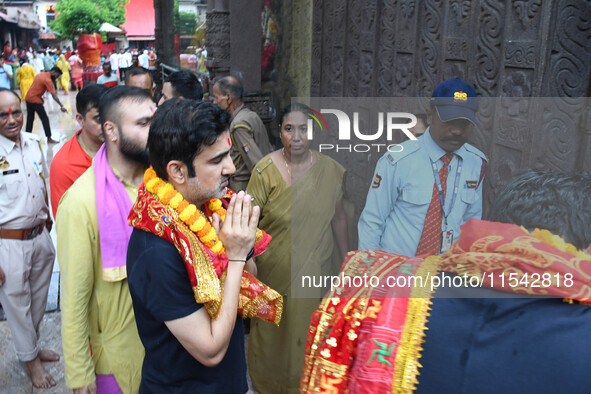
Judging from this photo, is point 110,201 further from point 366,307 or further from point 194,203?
point 366,307

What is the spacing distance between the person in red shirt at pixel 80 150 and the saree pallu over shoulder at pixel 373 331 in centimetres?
171

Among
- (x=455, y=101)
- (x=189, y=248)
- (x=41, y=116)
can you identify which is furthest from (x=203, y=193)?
(x=41, y=116)

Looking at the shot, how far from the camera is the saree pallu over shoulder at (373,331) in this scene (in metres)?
1.17

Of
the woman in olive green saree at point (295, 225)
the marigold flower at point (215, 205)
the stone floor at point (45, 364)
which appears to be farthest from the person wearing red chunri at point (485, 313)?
the stone floor at point (45, 364)

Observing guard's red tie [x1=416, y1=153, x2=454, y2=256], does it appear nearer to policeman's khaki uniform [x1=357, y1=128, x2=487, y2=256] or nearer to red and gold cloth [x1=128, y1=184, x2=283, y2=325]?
policeman's khaki uniform [x1=357, y1=128, x2=487, y2=256]

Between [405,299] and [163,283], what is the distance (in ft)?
2.23

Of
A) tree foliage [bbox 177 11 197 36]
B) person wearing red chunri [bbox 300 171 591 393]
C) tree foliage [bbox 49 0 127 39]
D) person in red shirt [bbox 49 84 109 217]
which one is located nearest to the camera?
person wearing red chunri [bbox 300 171 591 393]

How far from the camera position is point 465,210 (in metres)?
1.92

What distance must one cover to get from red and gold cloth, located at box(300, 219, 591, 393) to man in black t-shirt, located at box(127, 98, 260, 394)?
35 cm

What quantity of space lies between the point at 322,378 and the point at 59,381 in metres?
2.59

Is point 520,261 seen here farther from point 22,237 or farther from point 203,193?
point 22,237

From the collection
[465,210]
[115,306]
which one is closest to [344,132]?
[465,210]

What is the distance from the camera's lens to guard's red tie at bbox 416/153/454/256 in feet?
6.32

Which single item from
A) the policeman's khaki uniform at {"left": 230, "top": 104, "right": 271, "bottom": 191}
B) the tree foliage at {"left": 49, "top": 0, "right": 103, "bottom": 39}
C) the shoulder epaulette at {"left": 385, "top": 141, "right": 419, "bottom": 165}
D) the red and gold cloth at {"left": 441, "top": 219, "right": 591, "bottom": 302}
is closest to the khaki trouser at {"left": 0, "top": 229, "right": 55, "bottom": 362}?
the policeman's khaki uniform at {"left": 230, "top": 104, "right": 271, "bottom": 191}
